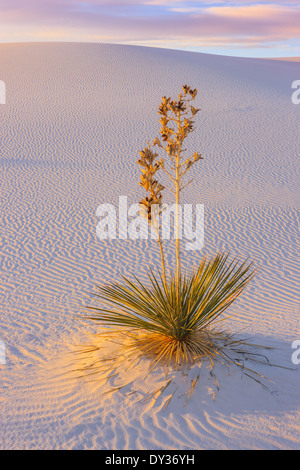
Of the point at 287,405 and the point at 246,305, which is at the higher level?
the point at 246,305

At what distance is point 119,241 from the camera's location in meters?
10.0

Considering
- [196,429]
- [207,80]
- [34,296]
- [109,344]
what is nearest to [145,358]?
[109,344]

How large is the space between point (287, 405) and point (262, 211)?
350 inches

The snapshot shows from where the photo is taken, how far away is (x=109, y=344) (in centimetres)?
471

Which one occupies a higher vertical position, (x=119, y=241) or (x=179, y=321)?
(x=119, y=241)

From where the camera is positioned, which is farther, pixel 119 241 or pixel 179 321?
pixel 119 241

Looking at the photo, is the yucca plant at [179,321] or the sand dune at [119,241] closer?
the sand dune at [119,241]

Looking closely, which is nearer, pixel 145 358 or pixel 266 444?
pixel 266 444

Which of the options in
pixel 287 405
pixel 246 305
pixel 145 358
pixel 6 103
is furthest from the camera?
pixel 6 103

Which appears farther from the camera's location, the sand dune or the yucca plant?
the yucca plant

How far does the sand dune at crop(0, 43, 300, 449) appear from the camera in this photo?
3.65 meters

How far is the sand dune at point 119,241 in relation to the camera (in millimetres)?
3652

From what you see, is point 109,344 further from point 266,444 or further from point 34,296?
point 34,296
